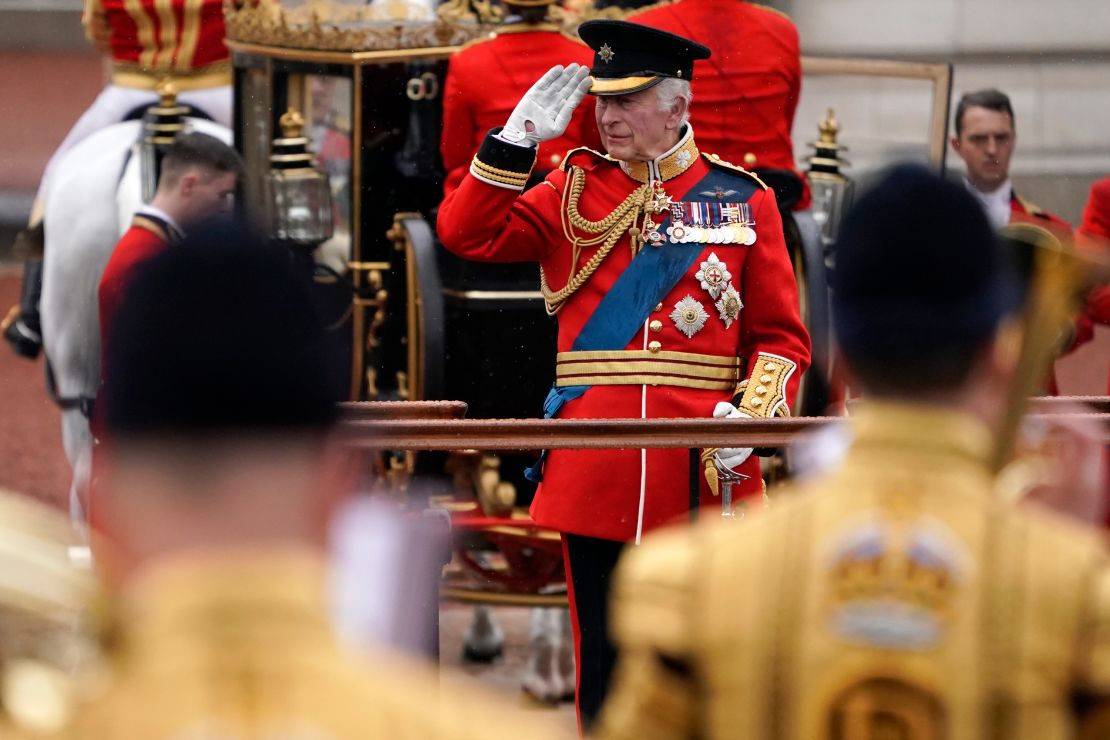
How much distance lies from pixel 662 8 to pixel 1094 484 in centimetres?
347

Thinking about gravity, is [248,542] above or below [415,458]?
above

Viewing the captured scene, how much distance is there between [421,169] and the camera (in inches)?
241

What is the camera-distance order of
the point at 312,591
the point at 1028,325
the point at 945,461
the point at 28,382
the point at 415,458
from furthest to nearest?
the point at 28,382 → the point at 415,458 → the point at 1028,325 → the point at 945,461 → the point at 312,591

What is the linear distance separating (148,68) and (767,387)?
3960 mm

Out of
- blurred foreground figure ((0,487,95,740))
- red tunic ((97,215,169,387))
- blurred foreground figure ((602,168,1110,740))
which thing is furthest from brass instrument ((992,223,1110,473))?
red tunic ((97,215,169,387))

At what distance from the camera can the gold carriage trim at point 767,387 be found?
13.6ft

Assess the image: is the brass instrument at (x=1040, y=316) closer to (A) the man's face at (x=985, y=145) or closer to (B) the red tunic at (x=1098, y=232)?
(B) the red tunic at (x=1098, y=232)

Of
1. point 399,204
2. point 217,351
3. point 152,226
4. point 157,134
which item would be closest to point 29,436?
point 157,134

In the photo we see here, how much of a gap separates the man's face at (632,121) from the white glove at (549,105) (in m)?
0.06

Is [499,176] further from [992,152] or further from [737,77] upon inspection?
[992,152]

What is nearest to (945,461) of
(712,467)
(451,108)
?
(712,467)

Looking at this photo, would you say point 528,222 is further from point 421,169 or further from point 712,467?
point 421,169

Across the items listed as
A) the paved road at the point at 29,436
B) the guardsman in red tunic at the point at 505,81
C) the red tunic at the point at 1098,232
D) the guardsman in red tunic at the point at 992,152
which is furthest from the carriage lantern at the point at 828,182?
the paved road at the point at 29,436

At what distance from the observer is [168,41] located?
7.56 metres
